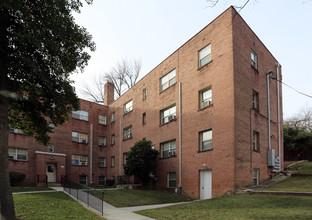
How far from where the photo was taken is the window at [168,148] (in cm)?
2111

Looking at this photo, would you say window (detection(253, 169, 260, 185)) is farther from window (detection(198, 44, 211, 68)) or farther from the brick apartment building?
window (detection(198, 44, 211, 68))

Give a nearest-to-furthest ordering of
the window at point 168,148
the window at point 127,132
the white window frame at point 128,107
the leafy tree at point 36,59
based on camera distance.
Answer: the leafy tree at point 36,59 < the window at point 168,148 < the window at point 127,132 < the white window frame at point 128,107

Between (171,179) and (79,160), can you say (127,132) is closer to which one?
(79,160)

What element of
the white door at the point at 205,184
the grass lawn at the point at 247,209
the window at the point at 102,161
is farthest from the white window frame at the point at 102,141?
the grass lawn at the point at 247,209

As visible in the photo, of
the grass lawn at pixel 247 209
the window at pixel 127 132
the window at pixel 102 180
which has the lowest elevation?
the window at pixel 102 180

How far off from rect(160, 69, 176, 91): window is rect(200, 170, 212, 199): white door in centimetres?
780

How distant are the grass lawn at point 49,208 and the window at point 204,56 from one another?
39.1 ft

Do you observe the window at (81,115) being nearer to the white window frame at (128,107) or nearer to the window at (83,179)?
the white window frame at (128,107)

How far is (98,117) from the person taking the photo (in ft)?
109

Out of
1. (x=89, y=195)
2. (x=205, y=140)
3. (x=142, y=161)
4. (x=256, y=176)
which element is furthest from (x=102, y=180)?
(x=256, y=176)

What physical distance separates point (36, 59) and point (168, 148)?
1304cm

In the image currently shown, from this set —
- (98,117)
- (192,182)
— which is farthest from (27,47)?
(98,117)

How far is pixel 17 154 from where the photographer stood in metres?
26.3

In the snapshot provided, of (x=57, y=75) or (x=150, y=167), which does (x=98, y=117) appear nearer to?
(x=150, y=167)
